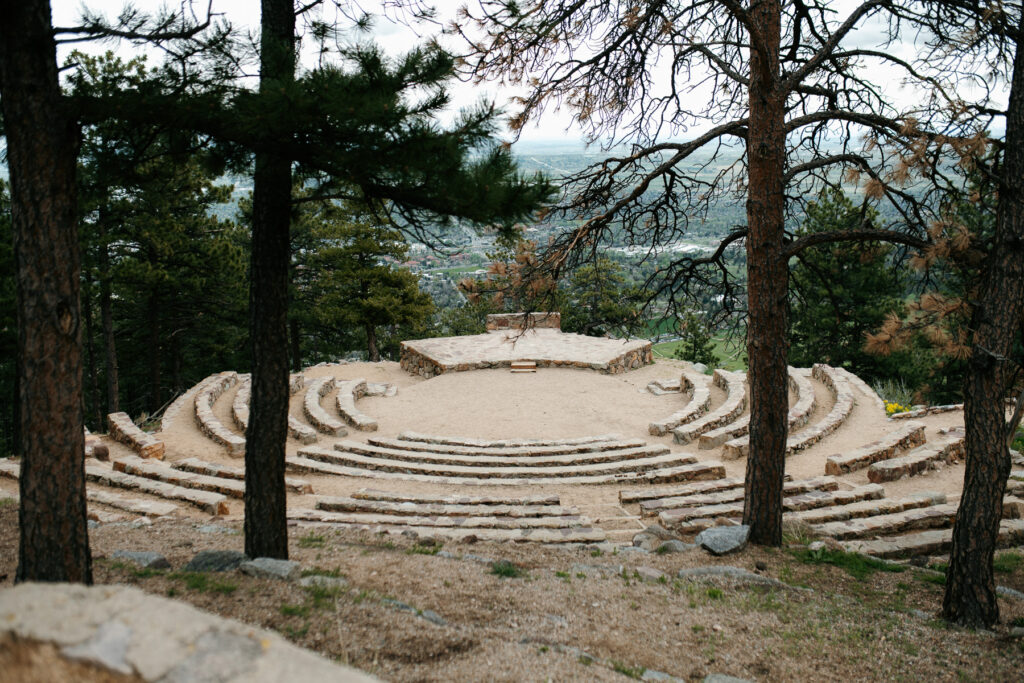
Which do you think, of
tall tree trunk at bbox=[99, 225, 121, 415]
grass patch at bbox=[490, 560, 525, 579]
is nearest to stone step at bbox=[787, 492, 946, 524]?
grass patch at bbox=[490, 560, 525, 579]

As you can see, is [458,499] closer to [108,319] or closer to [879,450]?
[879,450]

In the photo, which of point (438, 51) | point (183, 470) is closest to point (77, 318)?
point (438, 51)

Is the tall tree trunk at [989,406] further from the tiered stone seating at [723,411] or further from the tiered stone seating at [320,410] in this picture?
the tiered stone seating at [320,410]

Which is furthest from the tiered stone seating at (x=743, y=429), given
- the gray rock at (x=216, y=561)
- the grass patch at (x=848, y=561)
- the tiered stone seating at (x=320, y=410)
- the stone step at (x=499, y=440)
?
the gray rock at (x=216, y=561)

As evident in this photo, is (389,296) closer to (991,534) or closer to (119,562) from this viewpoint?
(119,562)

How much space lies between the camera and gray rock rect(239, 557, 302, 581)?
5.36 metres

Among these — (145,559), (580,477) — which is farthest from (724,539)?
(145,559)

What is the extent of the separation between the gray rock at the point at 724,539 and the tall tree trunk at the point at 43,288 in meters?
6.45

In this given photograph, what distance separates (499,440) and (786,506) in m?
6.19

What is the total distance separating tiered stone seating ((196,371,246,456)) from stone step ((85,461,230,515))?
1125 millimetres

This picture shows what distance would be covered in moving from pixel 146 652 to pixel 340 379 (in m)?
18.8

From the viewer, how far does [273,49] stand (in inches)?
191

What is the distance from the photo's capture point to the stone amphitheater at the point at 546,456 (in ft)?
31.5

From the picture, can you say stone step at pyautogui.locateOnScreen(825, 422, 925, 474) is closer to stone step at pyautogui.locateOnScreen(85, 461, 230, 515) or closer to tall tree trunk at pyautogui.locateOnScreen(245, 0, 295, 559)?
tall tree trunk at pyautogui.locateOnScreen(245, 0, 295, 559)
